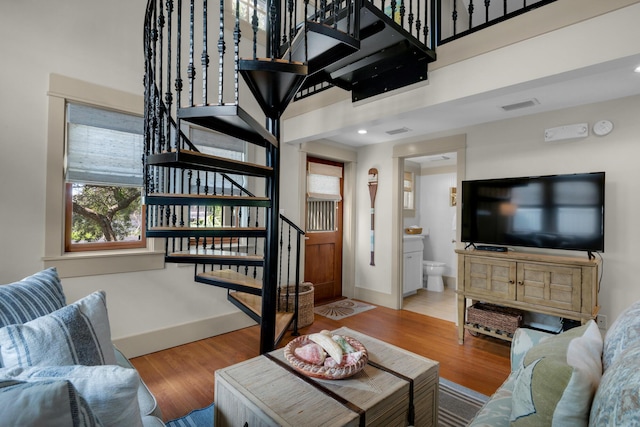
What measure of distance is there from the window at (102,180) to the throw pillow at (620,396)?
3.09 meters

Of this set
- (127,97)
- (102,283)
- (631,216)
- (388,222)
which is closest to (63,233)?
(102,283)

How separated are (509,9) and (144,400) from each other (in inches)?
203

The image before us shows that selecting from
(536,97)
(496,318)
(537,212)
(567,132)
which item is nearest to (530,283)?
(496,318)

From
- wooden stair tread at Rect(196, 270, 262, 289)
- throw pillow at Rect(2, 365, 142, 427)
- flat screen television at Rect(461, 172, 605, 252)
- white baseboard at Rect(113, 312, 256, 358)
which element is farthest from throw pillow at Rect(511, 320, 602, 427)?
white baseboard at Rect(113, 312, 256, 358)

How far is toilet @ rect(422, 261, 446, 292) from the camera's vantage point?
513 centimetres

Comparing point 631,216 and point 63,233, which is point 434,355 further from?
point 63,233

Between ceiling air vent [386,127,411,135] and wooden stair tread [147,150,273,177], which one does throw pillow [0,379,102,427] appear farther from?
ceiling air vent [386,127,411,135]

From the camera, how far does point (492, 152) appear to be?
3.37 metres

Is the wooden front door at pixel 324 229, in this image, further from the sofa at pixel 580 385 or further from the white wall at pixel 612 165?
the sofa at pixel 580 385

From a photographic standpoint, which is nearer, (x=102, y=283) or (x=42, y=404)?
(x=42, y=404)

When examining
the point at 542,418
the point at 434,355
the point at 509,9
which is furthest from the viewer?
the point at 509,9

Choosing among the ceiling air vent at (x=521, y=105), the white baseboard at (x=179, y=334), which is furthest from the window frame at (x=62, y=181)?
the ceiling air vent at (x=521, y=105)

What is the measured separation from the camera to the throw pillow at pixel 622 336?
3.03ft

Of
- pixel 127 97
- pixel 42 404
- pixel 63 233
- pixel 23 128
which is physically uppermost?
pixel 127 97
